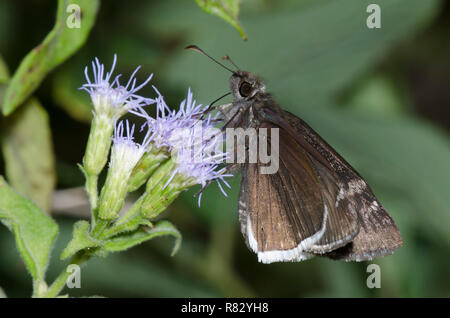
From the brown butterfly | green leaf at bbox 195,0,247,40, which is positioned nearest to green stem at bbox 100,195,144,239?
the brown butterfly

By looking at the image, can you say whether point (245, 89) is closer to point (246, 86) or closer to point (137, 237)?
point (246, 86)

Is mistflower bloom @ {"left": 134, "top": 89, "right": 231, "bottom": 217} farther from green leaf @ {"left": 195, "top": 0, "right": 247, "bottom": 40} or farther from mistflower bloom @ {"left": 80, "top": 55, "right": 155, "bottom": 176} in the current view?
green leaf @ {"left": 195, "top": 0, "right": 247, "bottom": 40}

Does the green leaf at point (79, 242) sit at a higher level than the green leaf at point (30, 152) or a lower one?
lower

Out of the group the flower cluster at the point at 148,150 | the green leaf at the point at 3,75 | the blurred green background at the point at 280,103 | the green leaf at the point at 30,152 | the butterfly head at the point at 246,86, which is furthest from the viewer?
the blurred green background at the point at 280,103

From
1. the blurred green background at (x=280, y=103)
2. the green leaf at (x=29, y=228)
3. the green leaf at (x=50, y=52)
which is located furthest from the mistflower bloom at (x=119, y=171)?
the blurred green background at (x=280, y=103)

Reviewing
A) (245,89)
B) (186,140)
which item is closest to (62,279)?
(186,140)

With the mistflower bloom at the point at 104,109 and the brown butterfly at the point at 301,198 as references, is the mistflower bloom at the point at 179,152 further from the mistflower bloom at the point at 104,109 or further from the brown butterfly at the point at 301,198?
the brown butterfly at the point at 301,198
